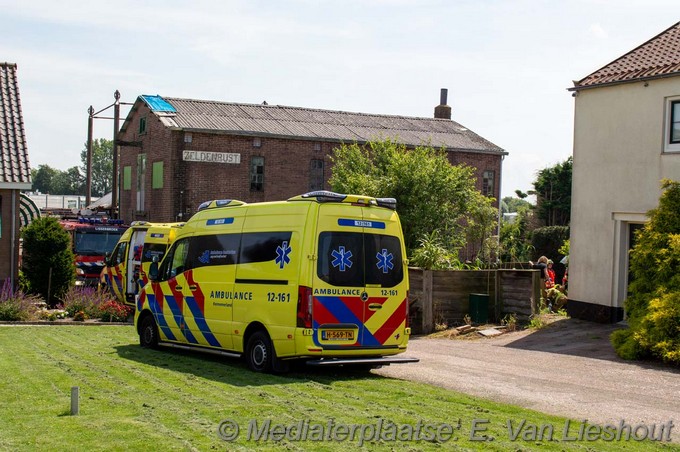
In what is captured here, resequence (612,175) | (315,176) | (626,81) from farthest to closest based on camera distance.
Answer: (315,176)
(612,175)
(626,81)

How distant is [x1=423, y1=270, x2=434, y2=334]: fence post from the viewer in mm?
20359

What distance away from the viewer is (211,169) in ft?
130

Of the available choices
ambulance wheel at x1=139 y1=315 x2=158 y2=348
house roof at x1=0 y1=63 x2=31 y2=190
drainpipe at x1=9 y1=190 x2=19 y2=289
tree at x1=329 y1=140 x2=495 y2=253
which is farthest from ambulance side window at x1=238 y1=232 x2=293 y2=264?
drainpipe at x1=9 y1=190 x2=19 y2=289

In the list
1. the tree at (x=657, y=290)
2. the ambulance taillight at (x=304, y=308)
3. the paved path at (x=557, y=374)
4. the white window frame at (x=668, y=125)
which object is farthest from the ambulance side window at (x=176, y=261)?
the white window frame at (x=668, y=125)

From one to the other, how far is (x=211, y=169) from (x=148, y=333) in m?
24.4

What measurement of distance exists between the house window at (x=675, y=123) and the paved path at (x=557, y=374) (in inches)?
170

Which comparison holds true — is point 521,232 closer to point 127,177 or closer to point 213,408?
point 127,177

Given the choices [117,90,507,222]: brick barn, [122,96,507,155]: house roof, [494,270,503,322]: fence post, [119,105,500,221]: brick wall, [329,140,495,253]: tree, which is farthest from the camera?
[122,96,507,155]: house roof

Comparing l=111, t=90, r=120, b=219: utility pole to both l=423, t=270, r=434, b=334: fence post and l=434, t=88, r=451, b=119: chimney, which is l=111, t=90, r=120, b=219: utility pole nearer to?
l=434, t=88, r=451, b=119: chimney

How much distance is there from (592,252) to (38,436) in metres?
15.0

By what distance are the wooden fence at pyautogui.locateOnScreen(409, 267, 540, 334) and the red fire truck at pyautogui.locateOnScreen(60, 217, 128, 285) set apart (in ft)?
43.5

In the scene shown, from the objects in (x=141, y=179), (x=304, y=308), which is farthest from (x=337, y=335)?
(x=141, y=179)

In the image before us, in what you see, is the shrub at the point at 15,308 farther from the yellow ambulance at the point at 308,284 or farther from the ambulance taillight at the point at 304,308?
the ambulance taillight at the point at 304,308

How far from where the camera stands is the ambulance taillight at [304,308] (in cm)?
1191
